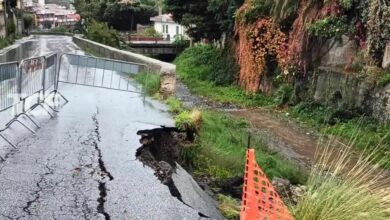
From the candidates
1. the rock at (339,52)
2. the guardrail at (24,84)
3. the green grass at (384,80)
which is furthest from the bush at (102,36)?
the guardrail at (24,84)

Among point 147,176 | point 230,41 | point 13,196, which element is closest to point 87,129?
point 147,176

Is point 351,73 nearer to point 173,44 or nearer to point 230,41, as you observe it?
point 230,41

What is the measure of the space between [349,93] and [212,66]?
1369 centimetres

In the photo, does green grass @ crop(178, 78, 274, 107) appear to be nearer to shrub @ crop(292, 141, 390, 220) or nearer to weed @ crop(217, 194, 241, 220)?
weed @ crop(217, 194, 241, 220)

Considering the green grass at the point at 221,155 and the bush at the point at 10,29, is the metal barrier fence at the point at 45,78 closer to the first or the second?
the green grass at the point at 221,155

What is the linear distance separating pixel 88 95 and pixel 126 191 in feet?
24.0

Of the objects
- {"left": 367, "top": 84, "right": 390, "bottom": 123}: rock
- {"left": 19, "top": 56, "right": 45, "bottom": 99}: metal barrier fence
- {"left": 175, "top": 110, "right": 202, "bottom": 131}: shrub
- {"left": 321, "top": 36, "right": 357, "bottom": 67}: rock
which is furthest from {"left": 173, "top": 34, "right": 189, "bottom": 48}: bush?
{"left": 175, "top": 110, "right": 202, "bottom": 131}: shrub

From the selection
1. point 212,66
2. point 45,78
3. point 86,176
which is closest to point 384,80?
point 45,78

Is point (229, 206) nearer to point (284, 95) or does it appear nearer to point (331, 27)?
point (331, 27)

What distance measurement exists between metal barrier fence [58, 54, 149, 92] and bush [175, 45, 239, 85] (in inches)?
459

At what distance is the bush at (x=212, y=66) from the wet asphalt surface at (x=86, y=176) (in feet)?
55.4

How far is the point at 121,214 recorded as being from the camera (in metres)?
5.12

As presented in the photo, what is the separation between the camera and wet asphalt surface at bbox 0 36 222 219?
5.23m

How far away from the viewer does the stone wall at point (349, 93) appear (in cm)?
1530
